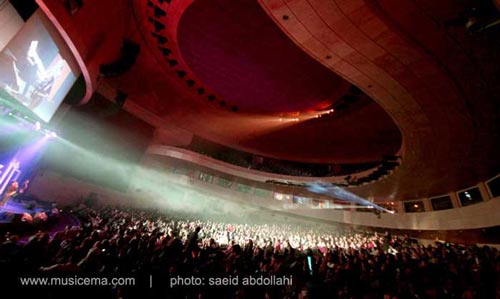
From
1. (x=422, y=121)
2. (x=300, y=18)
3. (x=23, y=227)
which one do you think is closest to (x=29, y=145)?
(x=23, y=227)

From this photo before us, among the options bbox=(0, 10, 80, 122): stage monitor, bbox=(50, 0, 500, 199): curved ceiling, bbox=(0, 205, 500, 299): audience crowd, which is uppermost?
bbox=(50, 0, 500, 199): curved ceiling

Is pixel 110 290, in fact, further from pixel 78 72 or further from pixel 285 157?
pixel 285 157

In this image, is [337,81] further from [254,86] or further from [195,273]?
[195,273]

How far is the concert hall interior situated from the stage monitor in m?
0.06

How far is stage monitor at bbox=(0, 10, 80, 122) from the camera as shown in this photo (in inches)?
204

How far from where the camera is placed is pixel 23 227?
6.01 m

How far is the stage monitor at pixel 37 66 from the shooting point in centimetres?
517

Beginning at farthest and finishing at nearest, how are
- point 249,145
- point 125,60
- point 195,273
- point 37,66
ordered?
point 249,145, point 125,60, point 37,66, point 195,273

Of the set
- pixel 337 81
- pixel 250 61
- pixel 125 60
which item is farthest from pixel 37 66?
pixel 337 81

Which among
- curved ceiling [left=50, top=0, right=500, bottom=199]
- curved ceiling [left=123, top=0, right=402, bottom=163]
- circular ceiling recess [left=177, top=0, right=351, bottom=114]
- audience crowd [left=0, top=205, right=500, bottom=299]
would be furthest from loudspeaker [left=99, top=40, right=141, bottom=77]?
audience crowd [left=0, top=205, right=500, bottom=299]

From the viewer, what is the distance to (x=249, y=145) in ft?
67.0

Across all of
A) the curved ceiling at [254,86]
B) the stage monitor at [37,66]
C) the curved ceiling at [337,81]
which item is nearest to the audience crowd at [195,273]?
the curved ceiling at [337,81]

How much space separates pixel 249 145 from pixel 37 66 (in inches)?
618

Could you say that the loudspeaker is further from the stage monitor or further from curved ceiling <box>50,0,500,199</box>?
the stage monitor
